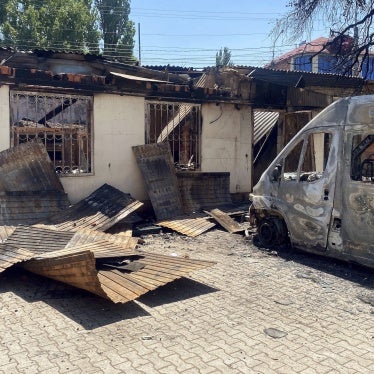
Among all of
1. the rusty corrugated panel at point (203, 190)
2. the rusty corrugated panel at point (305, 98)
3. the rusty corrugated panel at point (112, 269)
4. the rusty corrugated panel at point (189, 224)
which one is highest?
the rusty corrugated panel at point (305, 98)

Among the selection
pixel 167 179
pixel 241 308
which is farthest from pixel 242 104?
pixel 241 308

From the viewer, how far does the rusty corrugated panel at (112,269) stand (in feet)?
14.5

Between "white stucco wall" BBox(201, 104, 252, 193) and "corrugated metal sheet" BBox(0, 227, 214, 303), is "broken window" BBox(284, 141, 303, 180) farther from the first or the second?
"white stucco wall" BBox(201, 104, 252, 193)

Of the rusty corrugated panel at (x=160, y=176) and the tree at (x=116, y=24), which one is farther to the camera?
the tree at (x=116, y=24)

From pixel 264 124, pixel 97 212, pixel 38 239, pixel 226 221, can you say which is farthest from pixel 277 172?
Result: pixel 264 124

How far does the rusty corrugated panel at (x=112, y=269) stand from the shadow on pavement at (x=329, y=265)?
1.87 m

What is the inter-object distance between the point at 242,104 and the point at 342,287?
674 centimetres

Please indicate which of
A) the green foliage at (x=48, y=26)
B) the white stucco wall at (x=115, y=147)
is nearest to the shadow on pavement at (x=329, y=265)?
the white stucco wall at (x=115, y=147)

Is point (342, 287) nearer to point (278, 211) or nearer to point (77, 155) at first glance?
point (278, 211)

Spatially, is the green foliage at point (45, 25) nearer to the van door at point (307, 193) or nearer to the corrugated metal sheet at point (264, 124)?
the corrugated metal sheet at point (264, 124)

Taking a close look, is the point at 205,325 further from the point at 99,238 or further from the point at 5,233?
the point at 5,233

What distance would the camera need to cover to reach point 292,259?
6.62 metres

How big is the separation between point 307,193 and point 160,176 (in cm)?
389

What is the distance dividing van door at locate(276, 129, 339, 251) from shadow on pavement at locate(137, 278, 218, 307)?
6.41 feet
